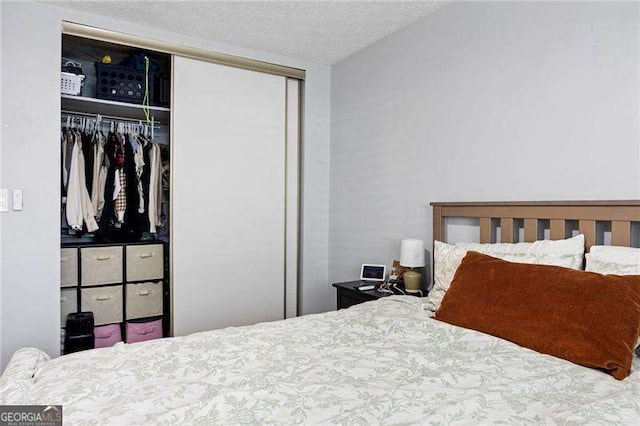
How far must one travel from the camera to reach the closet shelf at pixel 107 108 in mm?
3073

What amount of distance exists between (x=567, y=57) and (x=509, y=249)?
0.93 m

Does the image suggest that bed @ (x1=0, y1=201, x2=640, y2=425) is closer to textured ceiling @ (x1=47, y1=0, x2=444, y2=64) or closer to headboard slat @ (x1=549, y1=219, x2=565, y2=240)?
headboard slat @ (x1=549, y1=219, x2=565, y2=240)

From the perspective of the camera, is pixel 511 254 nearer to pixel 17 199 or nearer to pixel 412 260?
pixel 412 260

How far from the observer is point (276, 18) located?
282 centimetres

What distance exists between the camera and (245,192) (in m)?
3.44

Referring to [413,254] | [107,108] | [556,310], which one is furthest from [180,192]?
[556,310]

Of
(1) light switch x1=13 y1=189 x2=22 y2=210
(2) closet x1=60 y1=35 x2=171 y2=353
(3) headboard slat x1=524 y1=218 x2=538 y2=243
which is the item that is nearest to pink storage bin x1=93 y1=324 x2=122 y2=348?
(2) closet x1=60 y1=35 x2=171 y2=353

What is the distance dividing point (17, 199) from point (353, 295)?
217 centimetres

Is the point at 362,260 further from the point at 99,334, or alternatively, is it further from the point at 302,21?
the point at 99,334

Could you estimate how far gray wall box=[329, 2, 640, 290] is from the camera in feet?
5.94

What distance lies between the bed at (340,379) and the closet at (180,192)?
1.61 m

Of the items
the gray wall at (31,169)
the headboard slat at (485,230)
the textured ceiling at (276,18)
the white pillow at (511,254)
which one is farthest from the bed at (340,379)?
the textured ceiling at (276,18)

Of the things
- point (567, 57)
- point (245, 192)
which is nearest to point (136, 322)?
point (245, 192)

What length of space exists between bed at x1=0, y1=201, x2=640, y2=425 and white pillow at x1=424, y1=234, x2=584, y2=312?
0.38ft
